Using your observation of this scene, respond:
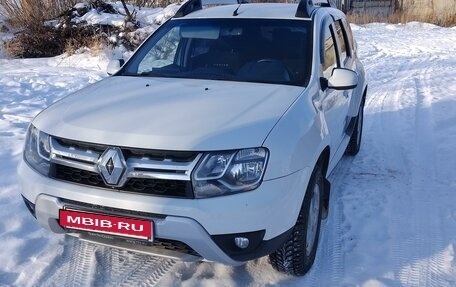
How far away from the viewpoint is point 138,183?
8.63 ft

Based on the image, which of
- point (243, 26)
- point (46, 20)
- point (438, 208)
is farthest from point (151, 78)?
point (46, 20)

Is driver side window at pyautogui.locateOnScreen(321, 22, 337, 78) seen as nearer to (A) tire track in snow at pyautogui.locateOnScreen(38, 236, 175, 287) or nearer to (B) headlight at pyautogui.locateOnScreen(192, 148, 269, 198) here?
(B) headlight at pyautogui.locateOnScreen(192, 148, 269, 198)

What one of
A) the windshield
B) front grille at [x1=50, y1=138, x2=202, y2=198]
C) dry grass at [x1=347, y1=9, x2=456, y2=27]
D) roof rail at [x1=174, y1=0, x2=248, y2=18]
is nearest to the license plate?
front grille at [x1=50, y1=138, x2=202, y2=198]

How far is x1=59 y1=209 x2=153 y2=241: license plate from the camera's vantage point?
8.50 ft

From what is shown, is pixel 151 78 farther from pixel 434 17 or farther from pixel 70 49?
pixel 434 17

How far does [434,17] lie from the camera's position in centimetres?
2248

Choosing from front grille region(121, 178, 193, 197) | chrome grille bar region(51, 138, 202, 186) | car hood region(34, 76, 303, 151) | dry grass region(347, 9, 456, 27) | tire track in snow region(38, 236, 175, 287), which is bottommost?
dry grass region(347, 9, 456, 27)

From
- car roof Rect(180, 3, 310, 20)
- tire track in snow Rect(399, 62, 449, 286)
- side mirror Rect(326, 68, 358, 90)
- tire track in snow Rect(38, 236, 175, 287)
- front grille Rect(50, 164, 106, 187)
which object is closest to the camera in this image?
front grille Rect(50, 164, 106, 187)

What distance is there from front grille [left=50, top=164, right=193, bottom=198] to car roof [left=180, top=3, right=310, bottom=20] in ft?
6.72

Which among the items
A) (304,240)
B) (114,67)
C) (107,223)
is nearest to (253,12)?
(114,67)

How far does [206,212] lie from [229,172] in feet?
0.78

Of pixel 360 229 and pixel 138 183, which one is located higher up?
pixel 138 183

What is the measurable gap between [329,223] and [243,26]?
1.73 meters

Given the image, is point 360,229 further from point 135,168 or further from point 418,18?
point 418,18
